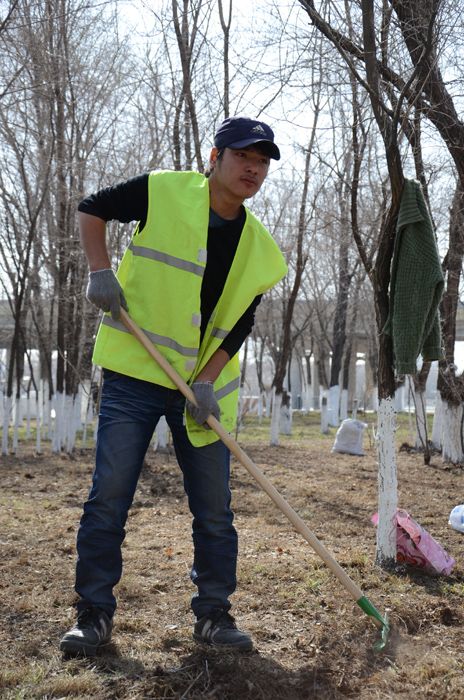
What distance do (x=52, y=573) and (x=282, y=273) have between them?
2.13m

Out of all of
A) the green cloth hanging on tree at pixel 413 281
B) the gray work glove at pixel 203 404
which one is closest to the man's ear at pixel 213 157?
the gray work glove at pixel 203 404

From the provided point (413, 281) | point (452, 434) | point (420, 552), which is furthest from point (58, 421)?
point (413, 281)

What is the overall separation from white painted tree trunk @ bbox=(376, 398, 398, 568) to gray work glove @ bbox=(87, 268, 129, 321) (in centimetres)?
201

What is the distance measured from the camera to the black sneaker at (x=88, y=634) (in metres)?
2.93

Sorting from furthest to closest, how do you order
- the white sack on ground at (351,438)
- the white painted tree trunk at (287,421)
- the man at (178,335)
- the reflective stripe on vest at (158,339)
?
the white painted tree trunk at (287,421)
the white sack on ground at (351,438)
the reflective stripe on vest at (158,339)
the man at (178,335)

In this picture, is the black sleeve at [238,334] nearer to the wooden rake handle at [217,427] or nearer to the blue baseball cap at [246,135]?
the wooden rake handle at [217,427]

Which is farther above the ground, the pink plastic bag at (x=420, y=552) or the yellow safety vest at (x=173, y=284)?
the yellow safety vest at (x=173, y=284)

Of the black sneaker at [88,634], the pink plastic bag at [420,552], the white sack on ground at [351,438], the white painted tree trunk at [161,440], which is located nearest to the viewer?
the black sneaker at [88,634]

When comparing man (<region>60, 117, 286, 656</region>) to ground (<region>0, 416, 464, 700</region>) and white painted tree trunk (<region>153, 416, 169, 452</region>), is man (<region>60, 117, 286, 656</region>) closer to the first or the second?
ground (<region>0, 416, 464, 700</region>)

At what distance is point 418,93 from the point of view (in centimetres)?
442

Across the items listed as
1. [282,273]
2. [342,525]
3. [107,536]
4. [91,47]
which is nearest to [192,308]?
[282,273]

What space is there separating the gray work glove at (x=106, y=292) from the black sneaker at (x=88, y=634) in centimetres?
116

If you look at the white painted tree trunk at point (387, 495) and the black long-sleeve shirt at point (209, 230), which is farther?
the white painted tree trunk at point (387, 495)

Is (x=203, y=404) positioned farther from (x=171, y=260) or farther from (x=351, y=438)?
(x=351, y=438)
